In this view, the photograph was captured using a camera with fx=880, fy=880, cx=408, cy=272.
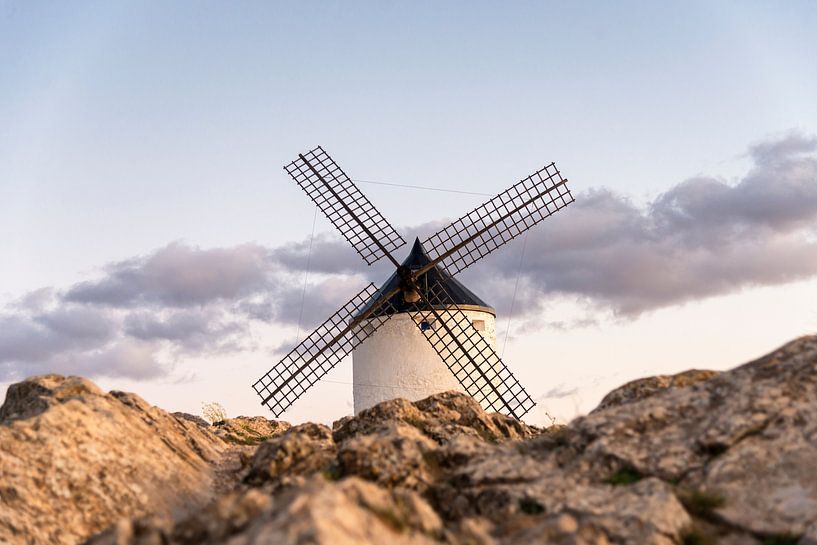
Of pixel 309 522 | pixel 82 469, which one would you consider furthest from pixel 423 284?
pixel 309 522

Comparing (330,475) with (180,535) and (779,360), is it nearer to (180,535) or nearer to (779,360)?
(180,535)

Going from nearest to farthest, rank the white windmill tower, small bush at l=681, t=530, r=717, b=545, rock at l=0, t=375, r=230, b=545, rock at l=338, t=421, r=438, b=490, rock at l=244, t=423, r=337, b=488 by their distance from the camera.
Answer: small bush at l=681, t=530, r=717, b=545 < rock at l=338, t=421, r=438, b=490 < rock at l=0, t=375, r=230, b=545 < rock at l=244, t=423, r=337, b=488 < the white windmill tower

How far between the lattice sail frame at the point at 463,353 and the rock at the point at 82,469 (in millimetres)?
15842

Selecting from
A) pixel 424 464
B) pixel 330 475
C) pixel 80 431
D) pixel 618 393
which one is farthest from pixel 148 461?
pixel 618 393

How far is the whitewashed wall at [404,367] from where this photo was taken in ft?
102

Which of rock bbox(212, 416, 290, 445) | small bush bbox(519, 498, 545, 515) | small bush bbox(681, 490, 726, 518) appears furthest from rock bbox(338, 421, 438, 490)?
rock bbox(212, 416, 290, 445)

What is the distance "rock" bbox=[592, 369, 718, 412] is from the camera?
14.0m

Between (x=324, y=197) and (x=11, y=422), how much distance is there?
64.0 ft

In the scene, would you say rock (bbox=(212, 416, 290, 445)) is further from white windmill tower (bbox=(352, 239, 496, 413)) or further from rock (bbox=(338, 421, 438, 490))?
rock (bbox=(338, 421, 438, 490))

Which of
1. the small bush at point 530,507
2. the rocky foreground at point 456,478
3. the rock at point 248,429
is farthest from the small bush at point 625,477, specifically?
the rock at point 248,429

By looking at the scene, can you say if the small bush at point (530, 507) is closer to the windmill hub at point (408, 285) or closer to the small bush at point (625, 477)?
the small bush at point (625, 477)

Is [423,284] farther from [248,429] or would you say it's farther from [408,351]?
[248,429]

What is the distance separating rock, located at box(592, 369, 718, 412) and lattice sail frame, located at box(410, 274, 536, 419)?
15568mm

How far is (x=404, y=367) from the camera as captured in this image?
31031mm
